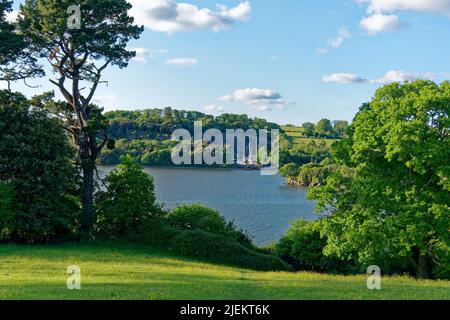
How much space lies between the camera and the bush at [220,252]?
36.6 metres

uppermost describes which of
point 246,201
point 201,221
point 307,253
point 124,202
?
point 124,202

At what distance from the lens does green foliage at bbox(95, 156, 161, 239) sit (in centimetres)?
4000

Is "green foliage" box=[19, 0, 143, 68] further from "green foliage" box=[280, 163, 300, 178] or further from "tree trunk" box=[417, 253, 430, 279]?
"green foliage" box=[280, 163, 300, 178]

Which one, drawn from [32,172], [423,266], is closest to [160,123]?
[32,172]

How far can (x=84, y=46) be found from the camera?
127ft

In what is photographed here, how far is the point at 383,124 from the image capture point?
28.8m

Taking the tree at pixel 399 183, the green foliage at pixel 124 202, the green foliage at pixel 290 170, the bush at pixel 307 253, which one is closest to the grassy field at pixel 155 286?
the tree at pixel 399 183

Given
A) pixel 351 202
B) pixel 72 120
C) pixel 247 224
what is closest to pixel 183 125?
pixel 247 224

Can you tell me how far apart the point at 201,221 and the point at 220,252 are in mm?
5307

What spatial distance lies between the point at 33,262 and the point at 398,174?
67.9 ft

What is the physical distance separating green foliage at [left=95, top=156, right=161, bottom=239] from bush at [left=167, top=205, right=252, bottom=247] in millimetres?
3308

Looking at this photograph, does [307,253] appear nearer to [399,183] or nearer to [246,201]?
[399,183]

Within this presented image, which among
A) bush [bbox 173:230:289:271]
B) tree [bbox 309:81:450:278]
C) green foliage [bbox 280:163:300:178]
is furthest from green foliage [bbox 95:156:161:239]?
green foliage [bbox 280:163:300:178]

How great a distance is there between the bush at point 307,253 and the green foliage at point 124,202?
1159 cm
